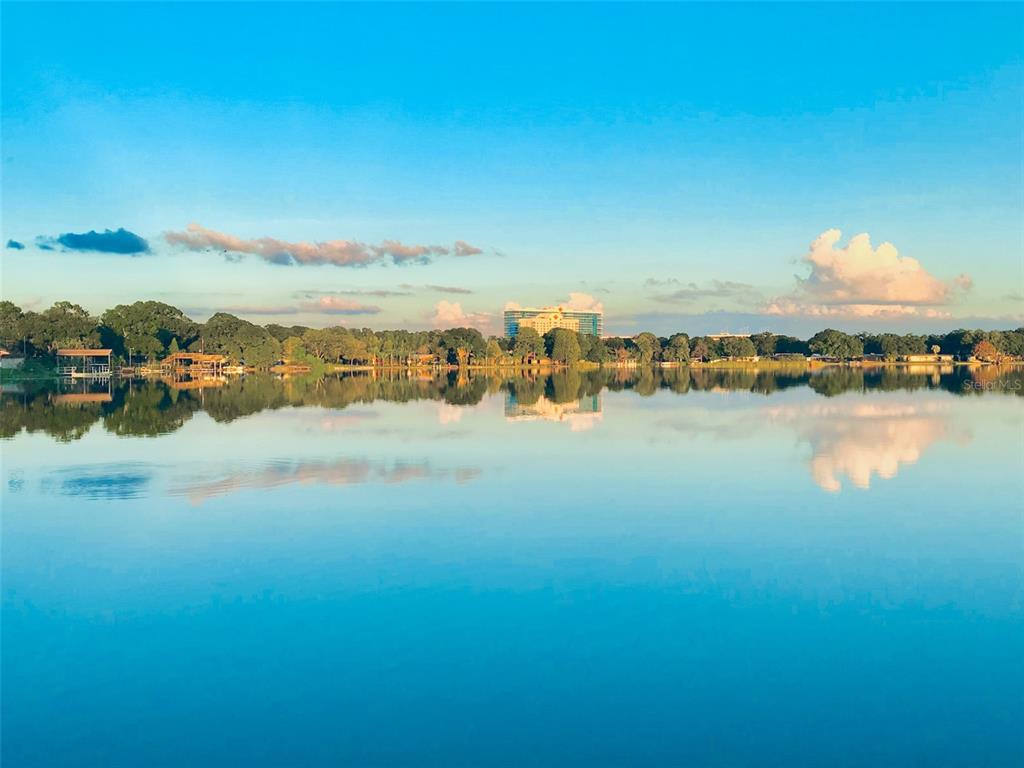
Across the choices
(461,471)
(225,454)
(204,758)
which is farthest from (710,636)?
(225,454)

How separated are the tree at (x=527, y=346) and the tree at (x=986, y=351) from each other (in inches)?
3126

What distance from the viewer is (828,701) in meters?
7.57

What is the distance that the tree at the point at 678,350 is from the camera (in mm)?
156750

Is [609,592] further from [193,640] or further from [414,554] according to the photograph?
[193,640]

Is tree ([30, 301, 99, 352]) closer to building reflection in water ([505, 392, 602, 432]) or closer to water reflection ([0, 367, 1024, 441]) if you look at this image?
water reflection ([0, 367, 1024, 441])

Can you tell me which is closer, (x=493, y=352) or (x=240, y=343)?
(x=240, y=343)

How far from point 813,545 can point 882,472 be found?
807cm

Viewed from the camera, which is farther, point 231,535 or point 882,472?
point 882,472

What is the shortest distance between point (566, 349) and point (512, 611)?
423 feet

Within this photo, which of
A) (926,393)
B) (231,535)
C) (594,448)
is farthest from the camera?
(926,393)

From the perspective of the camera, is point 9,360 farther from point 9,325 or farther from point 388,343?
point 388,343

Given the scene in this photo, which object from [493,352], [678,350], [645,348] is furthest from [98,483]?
[678,350]

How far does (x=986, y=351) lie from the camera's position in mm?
147000

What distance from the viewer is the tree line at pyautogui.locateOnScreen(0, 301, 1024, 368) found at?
88.2 metres
